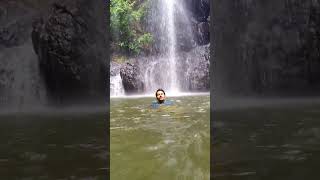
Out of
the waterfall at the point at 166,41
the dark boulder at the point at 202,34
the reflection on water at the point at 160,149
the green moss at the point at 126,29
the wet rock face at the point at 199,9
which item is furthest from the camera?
the wet rock face at the point at 199,9

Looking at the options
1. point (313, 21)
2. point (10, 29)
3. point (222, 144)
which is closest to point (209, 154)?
point (222, 144)

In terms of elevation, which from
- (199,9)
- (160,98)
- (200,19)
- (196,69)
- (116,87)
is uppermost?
(199,9)

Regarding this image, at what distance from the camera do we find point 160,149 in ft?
18.8

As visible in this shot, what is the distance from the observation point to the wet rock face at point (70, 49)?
18.0 m

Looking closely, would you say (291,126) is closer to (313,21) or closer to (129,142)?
(129,142)

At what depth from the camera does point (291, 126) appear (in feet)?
27.3

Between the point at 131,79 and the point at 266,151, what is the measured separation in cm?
1955

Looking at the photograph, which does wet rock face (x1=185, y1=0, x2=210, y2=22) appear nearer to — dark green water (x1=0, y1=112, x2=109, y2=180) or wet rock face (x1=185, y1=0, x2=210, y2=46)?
wet rock face (x1=185, y1=0, x2=210, y2=46)

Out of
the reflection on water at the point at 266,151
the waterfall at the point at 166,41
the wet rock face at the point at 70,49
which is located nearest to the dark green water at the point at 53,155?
the reflection on water at the point at 266,151

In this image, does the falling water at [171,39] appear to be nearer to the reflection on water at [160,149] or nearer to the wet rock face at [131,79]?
the wet rock face at [131,79]

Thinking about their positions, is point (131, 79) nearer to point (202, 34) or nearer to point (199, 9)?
point (202, 34)

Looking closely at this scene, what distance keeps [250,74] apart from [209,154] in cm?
1996

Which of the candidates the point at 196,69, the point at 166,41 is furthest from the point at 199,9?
the point at 196,69

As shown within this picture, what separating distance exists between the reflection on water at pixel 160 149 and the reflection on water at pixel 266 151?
0.24m
